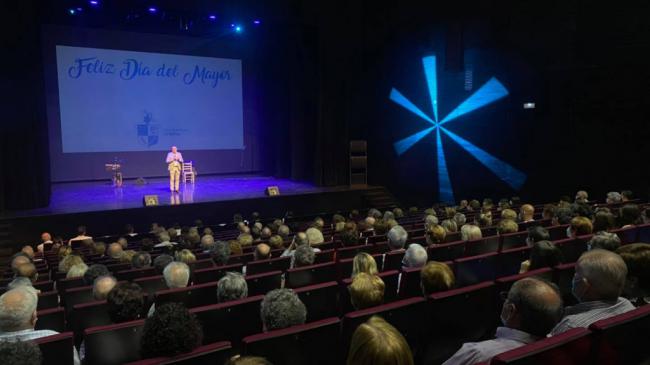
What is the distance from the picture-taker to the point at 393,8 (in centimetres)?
1320

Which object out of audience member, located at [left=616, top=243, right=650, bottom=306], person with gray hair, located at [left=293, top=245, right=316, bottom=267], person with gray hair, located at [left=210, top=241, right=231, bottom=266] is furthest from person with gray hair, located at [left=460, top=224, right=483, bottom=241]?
audience member, located at [left=616, top=243, right=650, bottom=306]

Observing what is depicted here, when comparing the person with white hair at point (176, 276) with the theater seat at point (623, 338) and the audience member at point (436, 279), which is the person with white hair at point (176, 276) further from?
the theater seat at point (623, 338)

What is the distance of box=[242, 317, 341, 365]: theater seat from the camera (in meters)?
2.13

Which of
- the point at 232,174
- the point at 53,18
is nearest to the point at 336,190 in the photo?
the point at 232,174

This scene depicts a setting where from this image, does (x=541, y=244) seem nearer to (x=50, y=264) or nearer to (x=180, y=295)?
(x=180, y=295)

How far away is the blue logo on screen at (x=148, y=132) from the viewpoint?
14120mm

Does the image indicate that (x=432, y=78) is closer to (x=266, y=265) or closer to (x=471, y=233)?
(x=471, y=233)

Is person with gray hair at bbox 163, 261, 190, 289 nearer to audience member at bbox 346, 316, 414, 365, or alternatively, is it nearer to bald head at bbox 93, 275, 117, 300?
bald head at bbox 93, 275, 117, 300

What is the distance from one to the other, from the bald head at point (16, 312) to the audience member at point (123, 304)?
412 millimetres

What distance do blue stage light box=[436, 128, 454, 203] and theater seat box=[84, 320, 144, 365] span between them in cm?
1095

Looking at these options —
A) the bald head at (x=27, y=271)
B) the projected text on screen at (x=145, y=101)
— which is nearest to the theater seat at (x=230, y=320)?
the bald head at (x=27, y=271)

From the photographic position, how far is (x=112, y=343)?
2.46 m

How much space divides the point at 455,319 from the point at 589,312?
2.52 ft

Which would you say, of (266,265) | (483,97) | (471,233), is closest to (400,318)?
(266,265)
